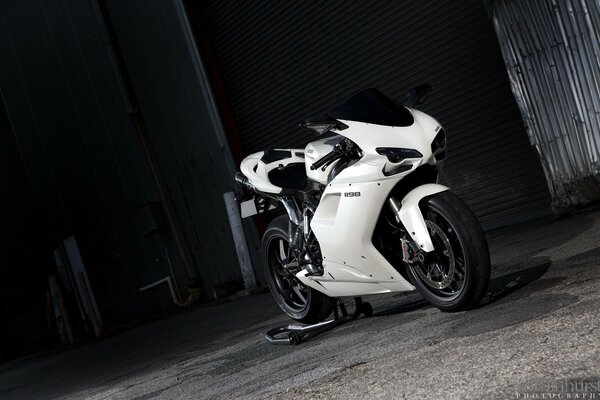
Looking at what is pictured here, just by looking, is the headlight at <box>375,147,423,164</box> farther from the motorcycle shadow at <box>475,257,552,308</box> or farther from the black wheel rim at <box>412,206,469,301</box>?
the motorcycle shadow at <box>475,257,552,308</box>

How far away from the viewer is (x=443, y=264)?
5.38 meters

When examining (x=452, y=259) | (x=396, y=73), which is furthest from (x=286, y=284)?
(x=396, y=73)

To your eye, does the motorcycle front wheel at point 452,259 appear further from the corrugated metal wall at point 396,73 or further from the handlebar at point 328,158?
the corrugated metal wall at point 396,73

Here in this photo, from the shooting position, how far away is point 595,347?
3695mm

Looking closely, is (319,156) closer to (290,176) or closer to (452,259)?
(290,176)

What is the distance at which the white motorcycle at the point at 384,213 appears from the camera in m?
5.23

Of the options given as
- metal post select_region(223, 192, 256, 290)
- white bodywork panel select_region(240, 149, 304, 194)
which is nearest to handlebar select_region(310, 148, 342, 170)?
white bodywork panel select_region(240, 149, 304, 194)

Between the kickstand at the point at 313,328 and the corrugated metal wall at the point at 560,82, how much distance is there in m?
3.21

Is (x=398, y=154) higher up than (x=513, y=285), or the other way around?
(x=398, y=154)

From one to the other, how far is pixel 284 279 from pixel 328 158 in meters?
1.48

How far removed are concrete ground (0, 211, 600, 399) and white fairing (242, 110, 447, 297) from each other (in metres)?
0.34

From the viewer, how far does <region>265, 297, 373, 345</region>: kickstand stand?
6.34 m

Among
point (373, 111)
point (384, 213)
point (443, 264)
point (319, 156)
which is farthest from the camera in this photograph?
point (319, 156)

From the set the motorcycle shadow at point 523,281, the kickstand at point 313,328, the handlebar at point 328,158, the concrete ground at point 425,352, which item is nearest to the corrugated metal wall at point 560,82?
the concrete ground at point 425,352
